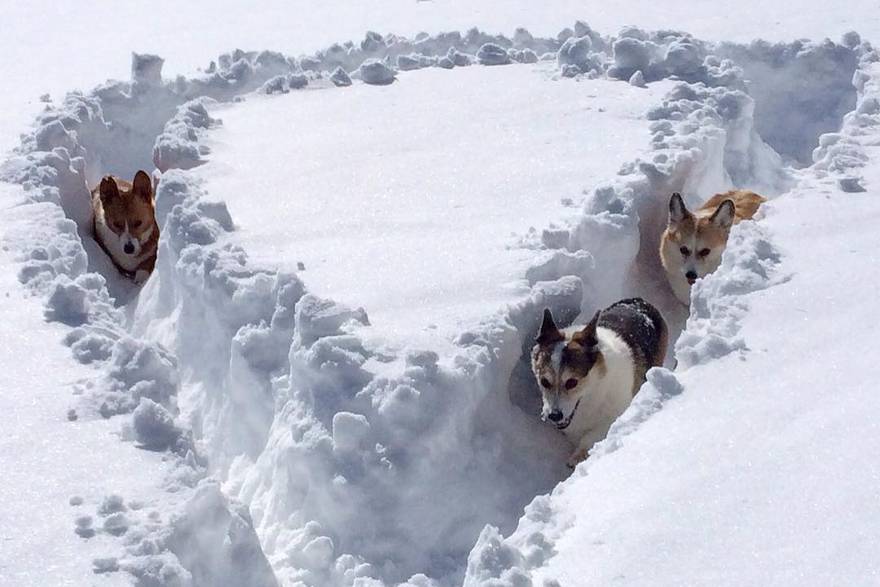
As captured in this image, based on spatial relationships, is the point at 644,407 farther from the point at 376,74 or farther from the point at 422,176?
the point at 376,74

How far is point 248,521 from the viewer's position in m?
4.74

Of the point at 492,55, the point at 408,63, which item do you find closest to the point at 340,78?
the point at 408,63

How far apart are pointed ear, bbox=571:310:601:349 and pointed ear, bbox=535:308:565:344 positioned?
0.27 feet

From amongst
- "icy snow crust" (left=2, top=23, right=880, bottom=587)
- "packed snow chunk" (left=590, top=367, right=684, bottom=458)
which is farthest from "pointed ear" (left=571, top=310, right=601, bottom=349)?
"packed snow chunk" (left=590, top=367, right=684, bottom=458)

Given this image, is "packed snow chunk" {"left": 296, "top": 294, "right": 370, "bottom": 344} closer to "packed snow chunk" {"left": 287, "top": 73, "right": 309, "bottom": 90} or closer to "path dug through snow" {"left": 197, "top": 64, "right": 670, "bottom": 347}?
"path dug through snow" {"left": 197, "top": 64, "right": 670, "bottom": 347}

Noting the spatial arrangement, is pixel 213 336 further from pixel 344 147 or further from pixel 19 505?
pixel 344 147

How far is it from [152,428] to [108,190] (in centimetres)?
366

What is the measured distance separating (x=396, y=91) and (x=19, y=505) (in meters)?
6.41

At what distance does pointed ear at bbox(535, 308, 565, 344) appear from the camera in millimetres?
5648

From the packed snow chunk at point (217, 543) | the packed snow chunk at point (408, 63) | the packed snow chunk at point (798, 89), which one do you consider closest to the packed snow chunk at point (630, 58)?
the packed snow chunk at point (798, 89)

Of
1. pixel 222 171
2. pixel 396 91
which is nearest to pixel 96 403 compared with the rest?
pixel 222 171

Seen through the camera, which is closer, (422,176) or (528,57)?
(422,176)

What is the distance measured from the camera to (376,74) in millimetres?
10547

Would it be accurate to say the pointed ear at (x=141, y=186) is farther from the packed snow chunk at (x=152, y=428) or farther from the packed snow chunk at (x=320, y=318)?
the packed snow chunk at (x=152, y=428)
